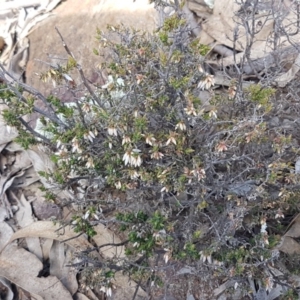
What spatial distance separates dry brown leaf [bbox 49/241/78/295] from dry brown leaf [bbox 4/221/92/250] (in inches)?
2.3

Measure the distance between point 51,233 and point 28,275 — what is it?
230 millimetres

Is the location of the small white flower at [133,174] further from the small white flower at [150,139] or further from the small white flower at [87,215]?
the small white flower at [87,215]

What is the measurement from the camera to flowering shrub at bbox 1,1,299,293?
2.08m

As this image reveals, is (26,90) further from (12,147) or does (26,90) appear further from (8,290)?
(8,290)

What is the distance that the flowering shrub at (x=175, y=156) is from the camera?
2.08 metres

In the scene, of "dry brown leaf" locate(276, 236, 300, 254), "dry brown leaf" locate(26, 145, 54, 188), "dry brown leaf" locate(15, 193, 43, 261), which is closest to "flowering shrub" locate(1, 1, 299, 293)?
"dry brown leaf" locate(276, 236, 300, 254)

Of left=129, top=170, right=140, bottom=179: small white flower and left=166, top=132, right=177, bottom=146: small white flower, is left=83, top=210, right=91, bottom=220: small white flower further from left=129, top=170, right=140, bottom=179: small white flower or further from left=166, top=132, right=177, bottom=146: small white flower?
left=166, top=132, right=177, bottom=146: small white flower

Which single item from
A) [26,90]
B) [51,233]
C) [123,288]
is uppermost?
[26,90]

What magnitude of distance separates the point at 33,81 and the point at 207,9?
1.09 metres

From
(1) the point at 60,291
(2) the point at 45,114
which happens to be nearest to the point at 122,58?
(2) the point at 45,114

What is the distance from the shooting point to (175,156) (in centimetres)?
218

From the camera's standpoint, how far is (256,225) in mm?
2457

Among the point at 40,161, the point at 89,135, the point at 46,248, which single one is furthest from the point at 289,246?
the point at 40,161

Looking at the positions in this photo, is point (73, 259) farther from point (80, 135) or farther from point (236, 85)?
point (236, 85)
